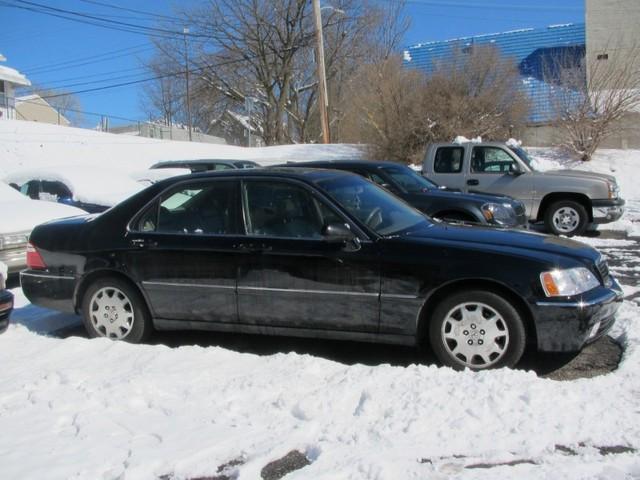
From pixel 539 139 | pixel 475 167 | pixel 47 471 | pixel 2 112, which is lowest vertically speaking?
pixel 47 471

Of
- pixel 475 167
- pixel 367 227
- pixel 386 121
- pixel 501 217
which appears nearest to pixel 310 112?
pixel 386 121

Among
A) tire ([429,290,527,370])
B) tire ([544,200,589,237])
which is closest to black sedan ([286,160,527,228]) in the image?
tire ([544,200,589,237])

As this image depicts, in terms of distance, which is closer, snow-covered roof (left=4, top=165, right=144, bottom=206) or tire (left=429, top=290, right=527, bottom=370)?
tire (left=429, top=290, right=527, bottom=370)

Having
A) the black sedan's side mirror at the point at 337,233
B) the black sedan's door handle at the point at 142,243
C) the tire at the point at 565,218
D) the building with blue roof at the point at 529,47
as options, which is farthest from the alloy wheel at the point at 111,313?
the building with blue roof at the point at 529,47

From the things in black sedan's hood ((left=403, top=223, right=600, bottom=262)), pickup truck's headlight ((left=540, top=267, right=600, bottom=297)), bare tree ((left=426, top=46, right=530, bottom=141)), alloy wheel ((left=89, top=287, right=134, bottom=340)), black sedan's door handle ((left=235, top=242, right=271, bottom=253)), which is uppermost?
bare tree ((left=426, top=46, right=530, bottom=141))

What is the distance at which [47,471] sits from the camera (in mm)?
3404

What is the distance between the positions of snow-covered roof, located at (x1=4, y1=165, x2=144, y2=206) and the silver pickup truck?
18.0 ft

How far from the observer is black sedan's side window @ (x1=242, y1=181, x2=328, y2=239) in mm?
5074

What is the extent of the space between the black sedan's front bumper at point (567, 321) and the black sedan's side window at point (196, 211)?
7.91 ft

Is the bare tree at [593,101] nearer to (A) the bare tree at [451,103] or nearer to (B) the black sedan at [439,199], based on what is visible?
(A) the bare tree at [451,103]

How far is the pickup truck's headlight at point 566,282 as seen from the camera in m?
4.41

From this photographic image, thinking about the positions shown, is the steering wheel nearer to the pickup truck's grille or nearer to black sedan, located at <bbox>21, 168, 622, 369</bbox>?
black sedan, located at <bbox>21, 168, 622, 369</bbox>

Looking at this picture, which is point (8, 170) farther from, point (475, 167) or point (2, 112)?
point (475, 167)

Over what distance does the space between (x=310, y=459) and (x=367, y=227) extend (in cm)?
195
